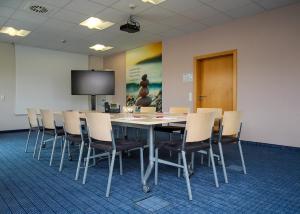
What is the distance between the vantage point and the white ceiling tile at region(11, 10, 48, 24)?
4.45m

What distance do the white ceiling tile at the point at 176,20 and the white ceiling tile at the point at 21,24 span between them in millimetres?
2979

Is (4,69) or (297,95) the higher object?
(4,69)

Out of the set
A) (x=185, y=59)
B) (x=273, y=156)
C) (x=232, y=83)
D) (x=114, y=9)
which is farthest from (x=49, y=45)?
(x=273, y=156)

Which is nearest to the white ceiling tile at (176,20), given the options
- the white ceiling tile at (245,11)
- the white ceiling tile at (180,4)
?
the white ceiling tile at (180,4)

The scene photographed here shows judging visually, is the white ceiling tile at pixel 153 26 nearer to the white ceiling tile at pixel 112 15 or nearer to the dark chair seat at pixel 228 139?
the white ceiling tile at pixel 112 15

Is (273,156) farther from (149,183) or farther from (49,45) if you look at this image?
(49,45)

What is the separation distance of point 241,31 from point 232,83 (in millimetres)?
1128

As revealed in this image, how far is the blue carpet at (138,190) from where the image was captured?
6.26ft

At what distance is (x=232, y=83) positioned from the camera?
5117 mm

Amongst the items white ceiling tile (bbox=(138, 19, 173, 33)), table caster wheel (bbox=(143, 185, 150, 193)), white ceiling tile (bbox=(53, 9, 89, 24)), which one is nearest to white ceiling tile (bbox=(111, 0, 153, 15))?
white ceiling tile (bbox=(138, 19, 173, 33))

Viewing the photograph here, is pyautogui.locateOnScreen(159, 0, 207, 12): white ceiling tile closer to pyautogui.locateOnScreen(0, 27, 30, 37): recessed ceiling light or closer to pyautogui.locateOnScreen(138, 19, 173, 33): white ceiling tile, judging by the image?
pyautogui.locateOnScreen(138, 19, 173, 33): white ceiling tile

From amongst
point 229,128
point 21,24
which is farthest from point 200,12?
point 21,24

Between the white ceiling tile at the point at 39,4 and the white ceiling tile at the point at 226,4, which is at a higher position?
the white ceiling tile at the point at 226,4

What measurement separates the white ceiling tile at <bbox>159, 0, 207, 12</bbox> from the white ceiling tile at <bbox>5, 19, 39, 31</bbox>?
10.0 feet
